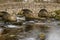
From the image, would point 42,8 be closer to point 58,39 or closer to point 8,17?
point 8,17

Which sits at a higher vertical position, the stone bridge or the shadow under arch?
the stone bridge

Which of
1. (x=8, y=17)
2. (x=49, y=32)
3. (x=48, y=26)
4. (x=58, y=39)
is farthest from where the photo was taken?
(x=8, y=17)

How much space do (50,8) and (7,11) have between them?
8.49 meters

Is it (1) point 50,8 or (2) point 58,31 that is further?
(1) point 50,8

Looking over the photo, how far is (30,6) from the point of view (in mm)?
49844

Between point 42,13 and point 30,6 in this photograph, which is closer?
point 30,6

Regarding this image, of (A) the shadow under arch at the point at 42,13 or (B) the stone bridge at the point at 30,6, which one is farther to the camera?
(A) the shadow under arch at the point at 42,13

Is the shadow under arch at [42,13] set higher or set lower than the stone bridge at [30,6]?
lower

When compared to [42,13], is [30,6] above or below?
above

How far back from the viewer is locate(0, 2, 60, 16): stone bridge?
157 ft

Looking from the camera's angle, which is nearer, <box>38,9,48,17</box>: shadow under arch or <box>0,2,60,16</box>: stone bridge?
<box>0,2,60,16</box>: stone bridge

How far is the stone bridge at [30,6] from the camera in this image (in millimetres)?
47938

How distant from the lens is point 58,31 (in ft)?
141

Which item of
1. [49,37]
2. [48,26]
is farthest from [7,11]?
[49,37]
